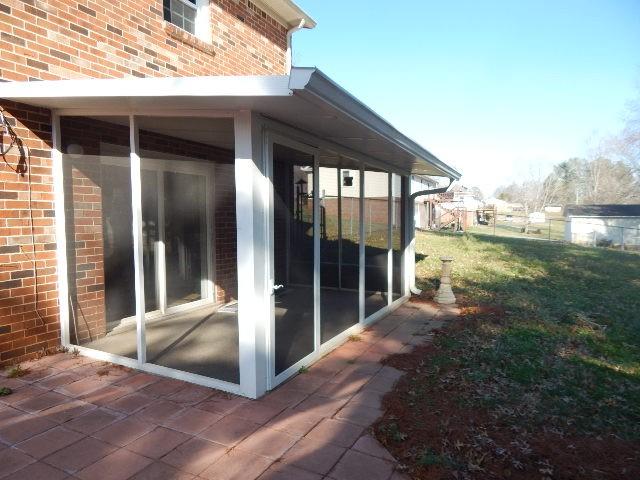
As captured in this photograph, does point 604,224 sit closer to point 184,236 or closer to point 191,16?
point 191,16

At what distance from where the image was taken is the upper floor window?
6.21 meters

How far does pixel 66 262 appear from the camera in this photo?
4.43 meters

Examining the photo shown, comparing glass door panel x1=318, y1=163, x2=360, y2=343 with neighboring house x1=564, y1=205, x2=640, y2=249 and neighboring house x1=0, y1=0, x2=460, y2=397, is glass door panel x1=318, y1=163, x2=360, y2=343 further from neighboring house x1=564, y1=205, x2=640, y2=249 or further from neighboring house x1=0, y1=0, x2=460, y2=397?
neighboring house x1=564, y1=205, x2=640, y2=249

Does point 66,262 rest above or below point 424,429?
above

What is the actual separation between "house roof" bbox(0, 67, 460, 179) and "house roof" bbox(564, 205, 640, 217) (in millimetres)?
35044

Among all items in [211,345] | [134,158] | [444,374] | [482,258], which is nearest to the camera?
[134,158]

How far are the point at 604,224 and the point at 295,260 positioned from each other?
3394 centimetres

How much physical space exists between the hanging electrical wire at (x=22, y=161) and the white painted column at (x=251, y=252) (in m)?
2.20

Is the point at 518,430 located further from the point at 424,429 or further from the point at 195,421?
the point at 195,421

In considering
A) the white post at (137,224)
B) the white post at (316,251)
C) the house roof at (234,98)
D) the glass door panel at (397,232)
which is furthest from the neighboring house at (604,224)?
the white post at (137,224)

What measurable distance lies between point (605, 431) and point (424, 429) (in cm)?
141

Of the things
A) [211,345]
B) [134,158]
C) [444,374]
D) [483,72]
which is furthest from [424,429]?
[483,72]

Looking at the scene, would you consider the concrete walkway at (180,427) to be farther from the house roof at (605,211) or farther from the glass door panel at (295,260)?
the house roof at (605,211)

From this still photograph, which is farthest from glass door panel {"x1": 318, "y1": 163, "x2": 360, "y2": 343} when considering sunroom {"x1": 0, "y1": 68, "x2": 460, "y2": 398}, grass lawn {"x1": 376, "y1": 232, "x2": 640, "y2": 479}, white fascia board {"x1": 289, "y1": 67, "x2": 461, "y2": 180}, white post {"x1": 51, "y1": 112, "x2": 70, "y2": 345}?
white post {"x1": 51, "y1": 112, "x2": 70, "y2": 345}
